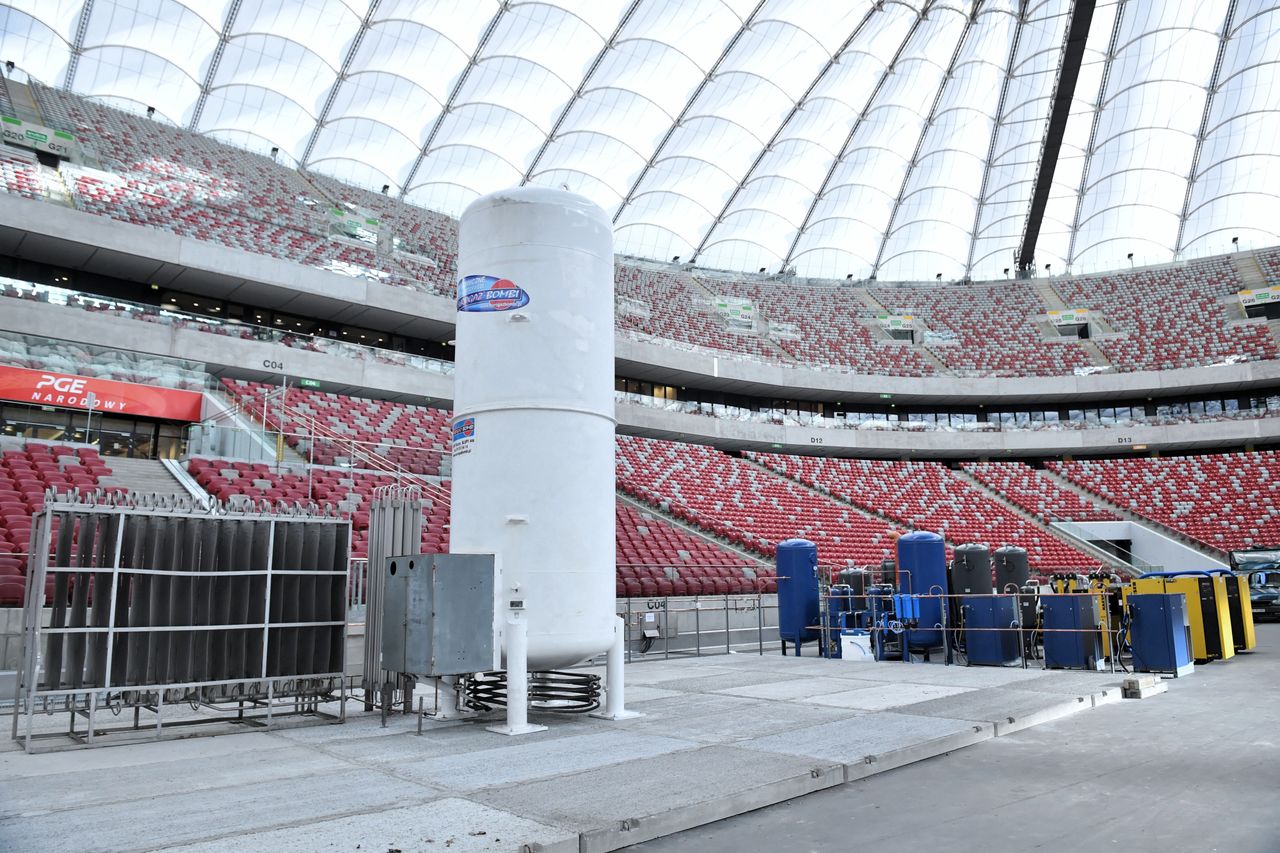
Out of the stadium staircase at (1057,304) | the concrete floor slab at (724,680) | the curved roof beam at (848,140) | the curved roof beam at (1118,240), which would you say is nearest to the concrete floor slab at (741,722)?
the concrete floor slab at (724,680)

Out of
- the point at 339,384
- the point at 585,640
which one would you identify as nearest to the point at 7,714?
the point at 585,640

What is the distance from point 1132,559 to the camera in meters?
38.1

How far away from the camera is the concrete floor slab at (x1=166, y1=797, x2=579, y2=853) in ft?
15.4

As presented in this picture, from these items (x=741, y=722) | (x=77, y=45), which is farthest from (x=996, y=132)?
(x=741, y=722)

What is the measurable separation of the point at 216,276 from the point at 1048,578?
3468 centimetres

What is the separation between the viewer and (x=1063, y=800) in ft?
19.8

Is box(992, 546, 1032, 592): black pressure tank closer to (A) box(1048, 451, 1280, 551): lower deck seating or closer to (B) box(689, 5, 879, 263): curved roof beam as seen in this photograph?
(A) box(1048, 451, 1280, 551): lower deck seating

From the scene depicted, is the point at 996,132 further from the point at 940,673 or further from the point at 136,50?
the point at 136,50

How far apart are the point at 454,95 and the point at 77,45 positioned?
15123 mm

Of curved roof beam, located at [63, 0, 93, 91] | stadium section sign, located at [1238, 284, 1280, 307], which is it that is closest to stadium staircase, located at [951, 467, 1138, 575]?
stadium section sign, located at [1238, 284, 1280, 307]

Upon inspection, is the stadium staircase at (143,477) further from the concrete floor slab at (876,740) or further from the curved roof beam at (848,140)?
the curved roof beam at (848,140)

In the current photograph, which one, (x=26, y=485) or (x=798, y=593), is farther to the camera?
(x=798, y=593)

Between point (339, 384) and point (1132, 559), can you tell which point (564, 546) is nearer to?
point (339, 384)

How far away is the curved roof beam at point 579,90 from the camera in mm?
35469
